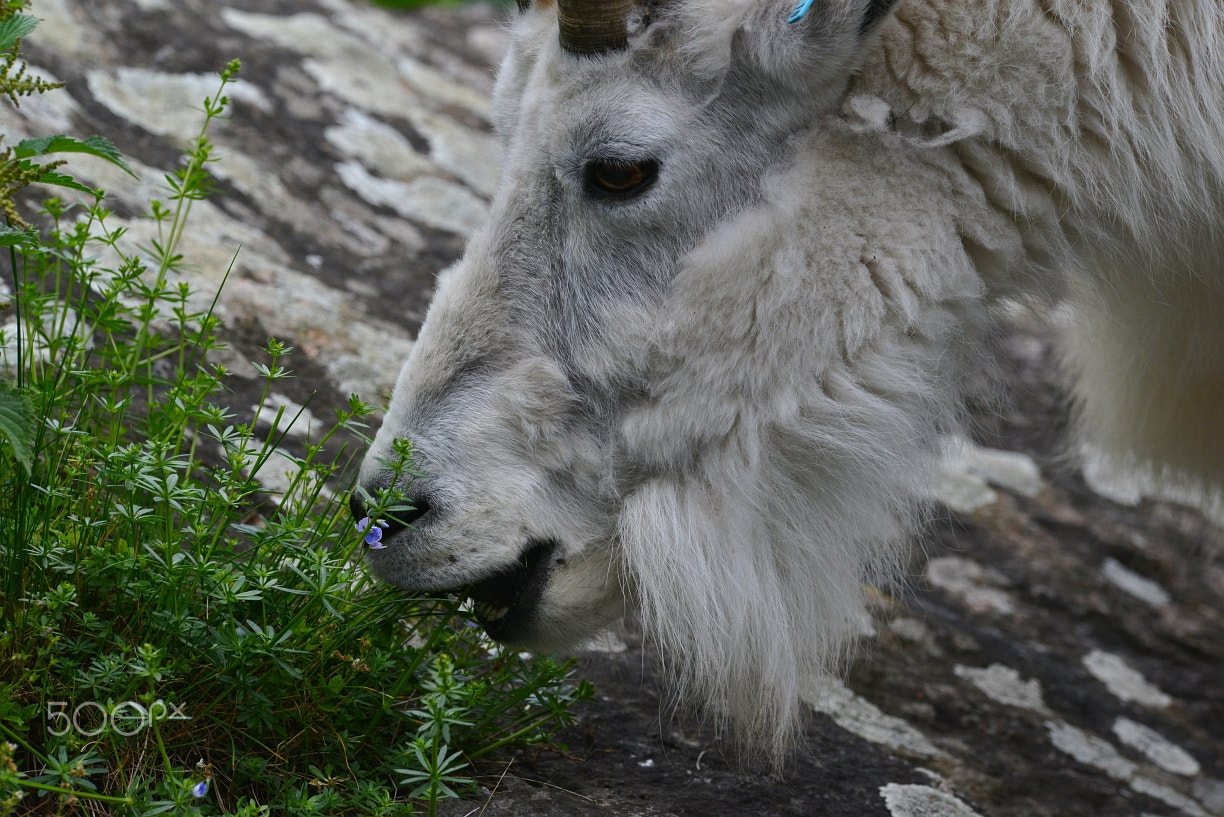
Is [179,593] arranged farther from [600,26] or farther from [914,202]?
[914,202]

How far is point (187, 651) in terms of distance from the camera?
177 cm

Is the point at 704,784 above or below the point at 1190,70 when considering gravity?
below

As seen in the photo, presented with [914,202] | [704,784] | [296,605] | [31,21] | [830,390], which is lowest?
[704,784]

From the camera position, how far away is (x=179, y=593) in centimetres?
176

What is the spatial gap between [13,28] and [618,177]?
1.07 m

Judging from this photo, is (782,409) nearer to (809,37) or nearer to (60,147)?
(809,37)

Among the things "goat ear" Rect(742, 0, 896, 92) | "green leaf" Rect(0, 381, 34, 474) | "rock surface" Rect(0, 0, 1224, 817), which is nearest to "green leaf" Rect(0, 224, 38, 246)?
"green leaf" Rect(0, 381, 34, 474)

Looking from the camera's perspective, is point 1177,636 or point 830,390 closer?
point 830,390

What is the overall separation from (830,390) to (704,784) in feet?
2.79

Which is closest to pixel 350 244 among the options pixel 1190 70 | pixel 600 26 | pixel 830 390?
pixel 600 26

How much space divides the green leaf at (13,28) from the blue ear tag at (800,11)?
1.31m

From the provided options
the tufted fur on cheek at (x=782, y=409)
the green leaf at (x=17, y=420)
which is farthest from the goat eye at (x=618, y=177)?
the green leaf at (x=17, y=420)

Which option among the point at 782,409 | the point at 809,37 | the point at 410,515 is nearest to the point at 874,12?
the point at 809,37

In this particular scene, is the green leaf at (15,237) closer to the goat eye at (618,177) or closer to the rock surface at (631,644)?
the rock surface at (631,644)
